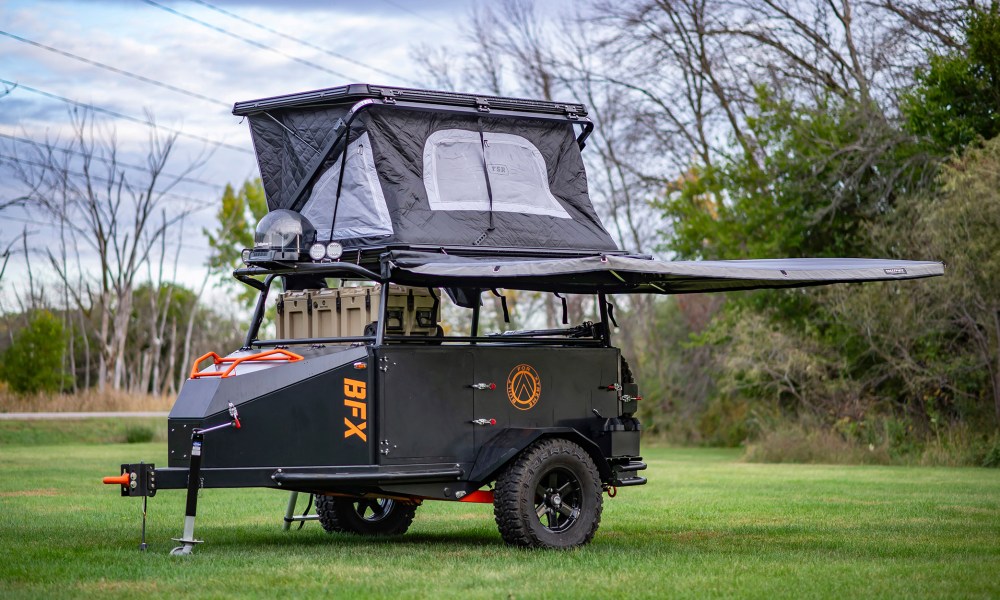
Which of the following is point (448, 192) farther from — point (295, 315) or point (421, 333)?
point (295, 315)

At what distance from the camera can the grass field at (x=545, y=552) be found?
803 centimetres

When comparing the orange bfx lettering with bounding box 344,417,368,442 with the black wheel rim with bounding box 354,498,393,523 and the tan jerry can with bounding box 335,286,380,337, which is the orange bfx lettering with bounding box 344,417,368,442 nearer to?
the tan jerry can with bounding box 335,286,380,337

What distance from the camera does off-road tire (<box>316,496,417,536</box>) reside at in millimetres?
11672

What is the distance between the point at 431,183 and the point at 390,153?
1.51 ft

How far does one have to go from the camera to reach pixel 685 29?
3553 cm

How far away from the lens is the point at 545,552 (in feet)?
31.8

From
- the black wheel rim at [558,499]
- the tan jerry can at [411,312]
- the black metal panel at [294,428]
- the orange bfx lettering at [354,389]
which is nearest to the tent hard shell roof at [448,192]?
the tan jerry can at [411,312]

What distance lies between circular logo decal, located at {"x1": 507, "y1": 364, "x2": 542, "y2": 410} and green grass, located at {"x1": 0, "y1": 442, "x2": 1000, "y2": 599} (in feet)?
3.95


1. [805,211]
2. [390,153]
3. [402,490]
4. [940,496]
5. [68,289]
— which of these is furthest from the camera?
[68,289]

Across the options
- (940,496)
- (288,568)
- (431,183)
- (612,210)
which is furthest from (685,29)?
(288,568)

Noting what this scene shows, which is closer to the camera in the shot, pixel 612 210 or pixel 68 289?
pixel 612 210

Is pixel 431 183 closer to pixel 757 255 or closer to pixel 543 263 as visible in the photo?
pixel 543 263

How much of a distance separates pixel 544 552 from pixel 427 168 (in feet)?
11.2

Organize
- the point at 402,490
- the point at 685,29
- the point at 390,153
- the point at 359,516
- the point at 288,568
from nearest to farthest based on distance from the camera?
the point at 288,568, the point at 402,490, the point at 390,153, the point at 359,516, the point at 685,29
